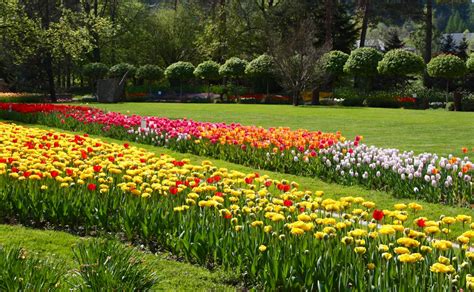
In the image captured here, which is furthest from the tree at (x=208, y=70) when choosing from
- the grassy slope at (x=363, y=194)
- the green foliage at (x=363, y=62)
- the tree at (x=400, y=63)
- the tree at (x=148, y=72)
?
the grassy slope at (x=363, y=194)

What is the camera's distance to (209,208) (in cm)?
513

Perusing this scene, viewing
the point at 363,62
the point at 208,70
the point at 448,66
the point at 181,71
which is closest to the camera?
the point at 448,66

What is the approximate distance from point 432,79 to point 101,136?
3083cm

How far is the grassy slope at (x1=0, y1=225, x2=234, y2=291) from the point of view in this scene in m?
4.27

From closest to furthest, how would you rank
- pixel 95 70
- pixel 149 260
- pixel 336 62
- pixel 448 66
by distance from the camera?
1. pixel 149 260
2. pixel 448 66
3. pixel 336 62
4. pixel 95 70

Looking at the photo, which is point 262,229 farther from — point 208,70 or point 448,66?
point 208,70

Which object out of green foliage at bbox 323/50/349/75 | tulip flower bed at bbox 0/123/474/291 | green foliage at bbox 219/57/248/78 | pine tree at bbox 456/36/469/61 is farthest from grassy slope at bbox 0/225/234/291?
pine tree at bbox 456/36/469/61

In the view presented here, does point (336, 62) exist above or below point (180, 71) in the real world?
above

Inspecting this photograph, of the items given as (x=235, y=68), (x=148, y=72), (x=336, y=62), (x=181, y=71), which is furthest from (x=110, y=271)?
(x=148, y=72)

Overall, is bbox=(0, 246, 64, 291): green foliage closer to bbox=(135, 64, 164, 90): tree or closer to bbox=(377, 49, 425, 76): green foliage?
bbox=(377, 49, 425, 76): green foliage

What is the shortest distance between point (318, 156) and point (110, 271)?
20.9 feet

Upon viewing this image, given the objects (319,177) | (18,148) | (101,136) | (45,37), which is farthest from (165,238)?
(45,37)

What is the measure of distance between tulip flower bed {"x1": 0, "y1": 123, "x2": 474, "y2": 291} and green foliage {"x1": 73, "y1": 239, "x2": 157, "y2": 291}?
0.84m

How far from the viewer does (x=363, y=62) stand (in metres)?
33.8
